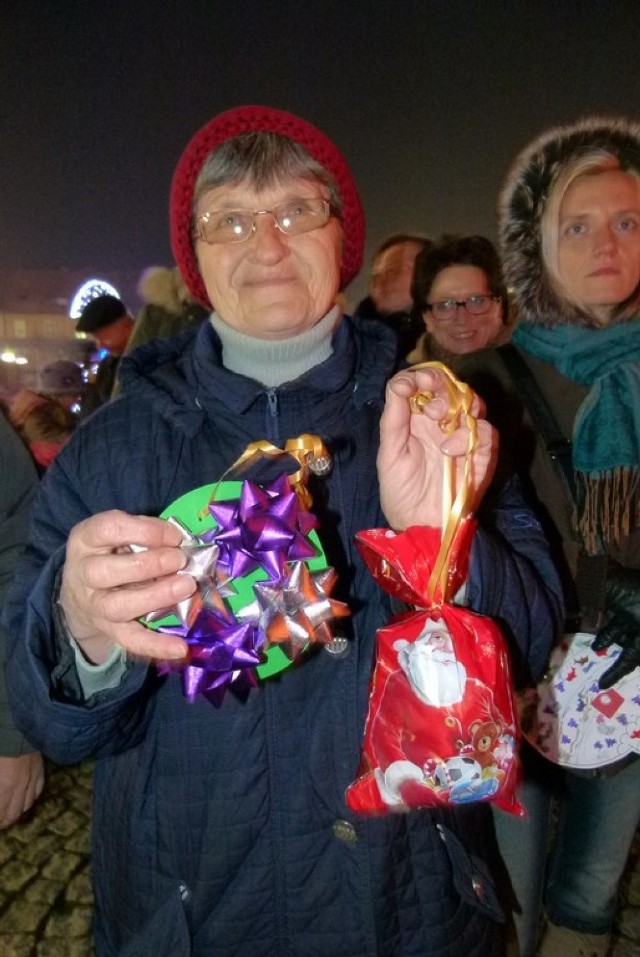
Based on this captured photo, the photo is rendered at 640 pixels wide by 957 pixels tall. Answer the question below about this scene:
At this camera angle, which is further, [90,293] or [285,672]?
[90,293]

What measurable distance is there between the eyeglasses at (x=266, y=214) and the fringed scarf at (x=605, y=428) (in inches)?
38.7

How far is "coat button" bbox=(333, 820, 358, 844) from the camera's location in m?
1.16

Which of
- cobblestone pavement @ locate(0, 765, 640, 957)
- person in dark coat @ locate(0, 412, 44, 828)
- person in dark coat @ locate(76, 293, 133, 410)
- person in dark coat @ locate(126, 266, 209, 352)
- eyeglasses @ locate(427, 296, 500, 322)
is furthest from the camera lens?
person in dark coat @ locate(76, 293, 133, 410)

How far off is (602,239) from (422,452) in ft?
4.26

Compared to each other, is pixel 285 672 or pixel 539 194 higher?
pixel 539 194

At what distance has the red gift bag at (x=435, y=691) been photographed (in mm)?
934

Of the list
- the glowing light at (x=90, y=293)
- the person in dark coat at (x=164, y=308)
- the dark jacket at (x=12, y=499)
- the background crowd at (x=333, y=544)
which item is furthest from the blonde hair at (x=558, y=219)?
the glowing light at (x=90, y=293)

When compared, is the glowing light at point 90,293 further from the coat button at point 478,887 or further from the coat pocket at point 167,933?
the coat button at point 478,887

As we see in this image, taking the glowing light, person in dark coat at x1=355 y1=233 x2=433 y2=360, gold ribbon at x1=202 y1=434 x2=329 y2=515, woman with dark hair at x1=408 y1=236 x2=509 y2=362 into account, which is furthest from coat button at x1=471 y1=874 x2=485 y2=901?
the glowing light

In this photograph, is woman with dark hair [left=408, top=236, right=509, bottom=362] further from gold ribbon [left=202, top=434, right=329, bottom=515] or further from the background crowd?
gold ribbon [left=202, top=434, right=329, bottom=515]

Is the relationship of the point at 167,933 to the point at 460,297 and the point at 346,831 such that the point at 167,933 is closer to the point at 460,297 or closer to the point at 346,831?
the point at 346,831

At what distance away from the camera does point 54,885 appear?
2.87m

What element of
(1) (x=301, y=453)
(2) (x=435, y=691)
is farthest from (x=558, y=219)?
(2) (x=435, y=691)

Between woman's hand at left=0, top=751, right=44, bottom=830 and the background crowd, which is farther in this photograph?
woman's hand at left=0, top=751, right=44, bottom=830
